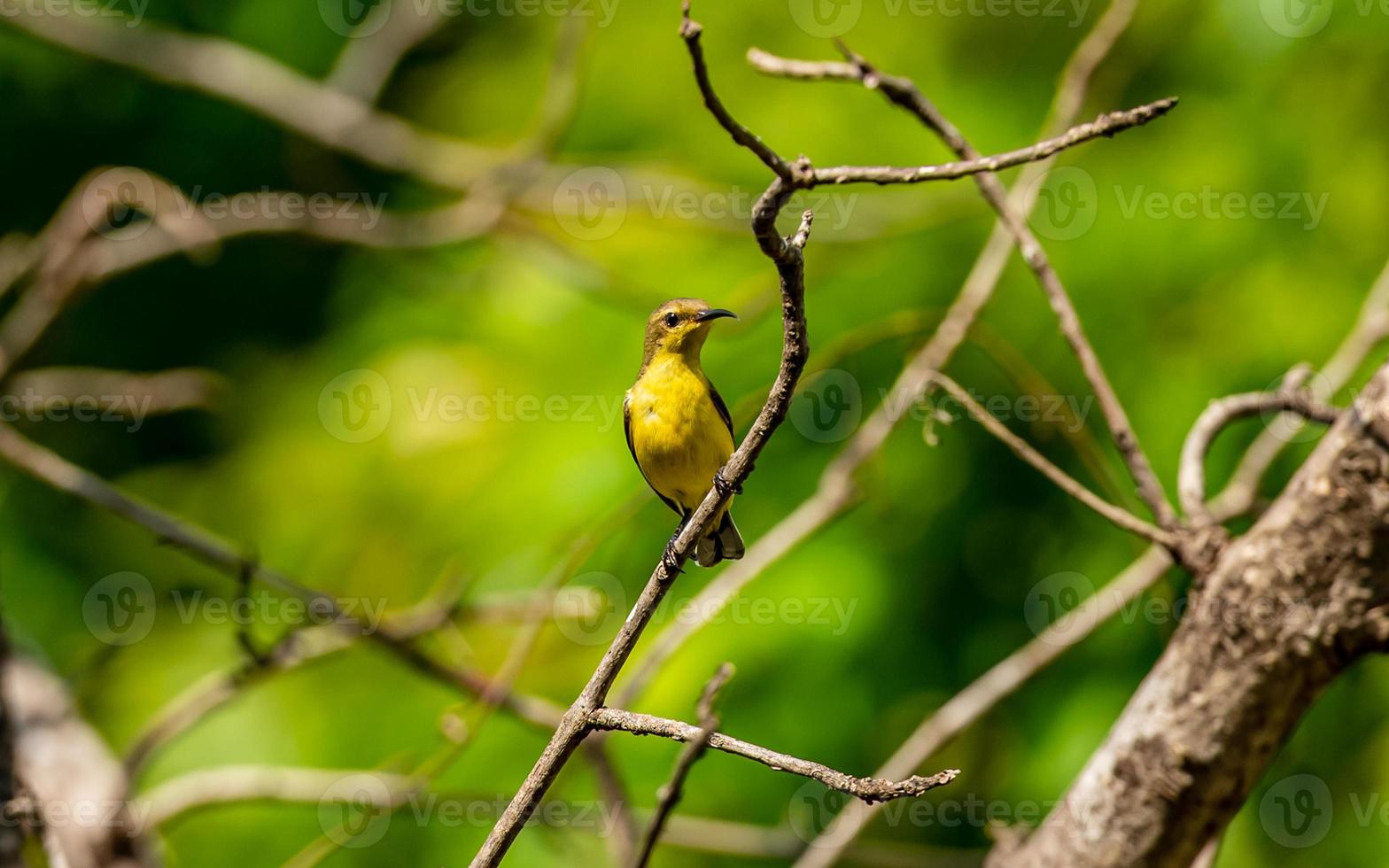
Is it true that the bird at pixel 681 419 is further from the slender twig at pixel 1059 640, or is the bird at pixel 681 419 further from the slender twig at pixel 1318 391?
the slender twig at pixel 1318 391

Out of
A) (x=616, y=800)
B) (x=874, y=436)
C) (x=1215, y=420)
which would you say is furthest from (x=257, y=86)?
(x=1215, y=420)

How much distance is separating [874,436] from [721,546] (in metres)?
0.51

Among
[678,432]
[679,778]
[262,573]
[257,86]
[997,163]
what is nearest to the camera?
[997,163]

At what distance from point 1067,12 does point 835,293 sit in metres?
1.36

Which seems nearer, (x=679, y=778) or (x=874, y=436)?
(x=679, y=778)

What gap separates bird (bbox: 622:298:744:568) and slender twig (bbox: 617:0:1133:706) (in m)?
0.10

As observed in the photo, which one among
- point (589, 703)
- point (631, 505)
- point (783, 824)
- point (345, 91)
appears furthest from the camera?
point (345, 91)

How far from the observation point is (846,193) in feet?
14.6

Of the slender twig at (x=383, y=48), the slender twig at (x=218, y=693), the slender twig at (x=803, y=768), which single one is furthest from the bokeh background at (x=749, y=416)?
the slender twig at (x=803, y=768)

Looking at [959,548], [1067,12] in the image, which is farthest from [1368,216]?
[959,548]

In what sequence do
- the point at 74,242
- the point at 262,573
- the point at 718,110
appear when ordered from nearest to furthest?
the point at 718,110, the point at 262,573, the point at 74,242

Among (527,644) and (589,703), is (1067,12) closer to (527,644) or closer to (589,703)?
(527,644)

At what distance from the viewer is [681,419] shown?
3.26 meters

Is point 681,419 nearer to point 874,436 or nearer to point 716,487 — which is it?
point 874,436
